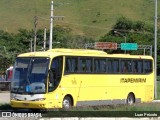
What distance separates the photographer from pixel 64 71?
2498 centimetres

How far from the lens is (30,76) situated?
945 inches

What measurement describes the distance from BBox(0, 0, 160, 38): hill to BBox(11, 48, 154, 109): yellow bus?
116m

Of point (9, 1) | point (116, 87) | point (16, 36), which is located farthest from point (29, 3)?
point (116, 87)

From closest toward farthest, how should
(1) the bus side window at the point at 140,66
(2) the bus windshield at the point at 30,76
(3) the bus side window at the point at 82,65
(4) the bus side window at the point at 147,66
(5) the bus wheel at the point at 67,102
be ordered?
1. (2) the bus windshield at the point at 30,76
2. (5) the bus wheel at the point at 67,102
3. (3) the bus side window at the point at 82,65
4. (1) the bus side window at the point at 140,66
5. (4) the bus side window at the point at 147,66

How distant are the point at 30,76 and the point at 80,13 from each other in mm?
139440

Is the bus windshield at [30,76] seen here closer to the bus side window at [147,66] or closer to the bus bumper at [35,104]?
the bus bumper at [35,104]

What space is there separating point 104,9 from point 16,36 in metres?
41.6

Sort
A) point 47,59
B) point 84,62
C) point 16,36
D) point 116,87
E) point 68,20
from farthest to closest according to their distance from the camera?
1. point 68,20
2. point 16,36
3. point 116,87
4. point 84,62
5. point 47,59

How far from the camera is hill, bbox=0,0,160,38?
150750 mm

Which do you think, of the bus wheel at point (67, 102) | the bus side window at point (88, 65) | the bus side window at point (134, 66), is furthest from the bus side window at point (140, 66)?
the bus wheel at point (67, 102)

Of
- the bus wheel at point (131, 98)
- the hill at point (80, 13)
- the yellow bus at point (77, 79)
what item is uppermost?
the hill at point (80, 13)

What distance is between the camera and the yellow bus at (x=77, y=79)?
944 inches

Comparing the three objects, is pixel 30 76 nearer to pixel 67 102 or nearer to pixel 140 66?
pixel 67 102

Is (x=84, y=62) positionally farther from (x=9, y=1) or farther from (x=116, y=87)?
(x=9, y=1)
